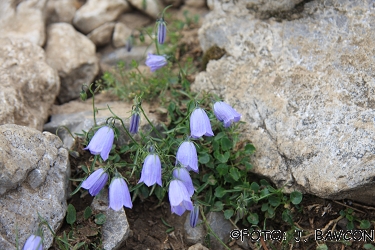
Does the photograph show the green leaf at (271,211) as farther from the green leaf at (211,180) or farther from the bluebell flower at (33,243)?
the bluebell flower at (33,243)

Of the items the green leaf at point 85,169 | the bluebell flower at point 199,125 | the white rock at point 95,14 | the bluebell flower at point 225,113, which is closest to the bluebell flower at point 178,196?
the bluebell flower at point 199,125

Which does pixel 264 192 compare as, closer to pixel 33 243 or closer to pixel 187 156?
pixel 187 156

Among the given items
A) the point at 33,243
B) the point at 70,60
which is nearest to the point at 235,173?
the point at 33,243

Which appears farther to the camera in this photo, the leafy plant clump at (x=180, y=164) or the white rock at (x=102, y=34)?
the white rock at (x=102, y=34)

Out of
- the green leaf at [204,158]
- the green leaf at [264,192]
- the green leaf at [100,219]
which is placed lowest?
the green leaf at [100,219]

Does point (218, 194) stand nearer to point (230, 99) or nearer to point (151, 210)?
point (151, 210)

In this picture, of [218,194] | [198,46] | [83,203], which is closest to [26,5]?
[198,46]
